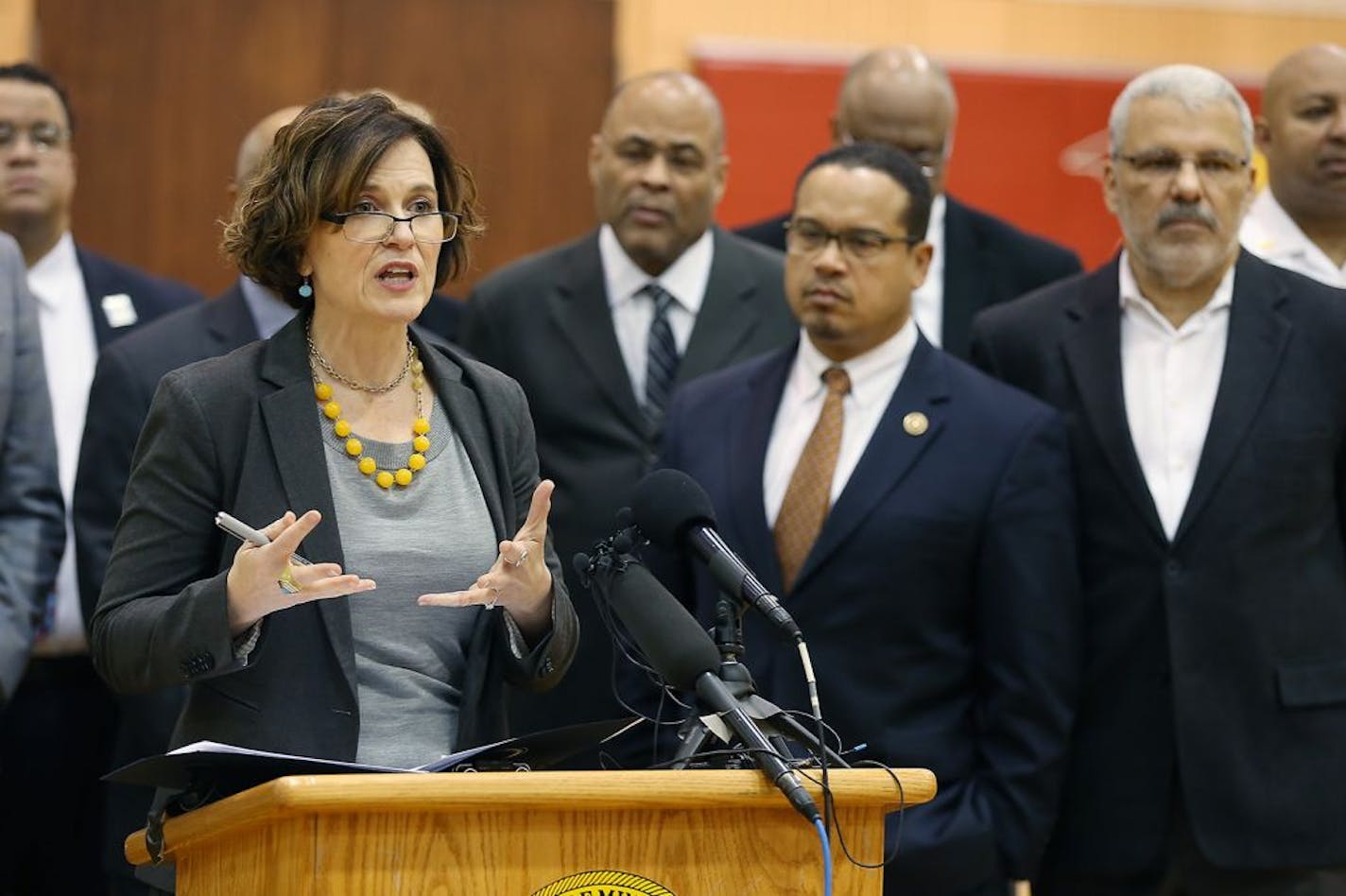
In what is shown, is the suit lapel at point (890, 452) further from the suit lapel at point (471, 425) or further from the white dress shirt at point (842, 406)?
the suit lapel at point (471, 425)

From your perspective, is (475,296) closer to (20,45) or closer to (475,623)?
(475,623)

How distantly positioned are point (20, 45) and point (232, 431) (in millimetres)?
3979

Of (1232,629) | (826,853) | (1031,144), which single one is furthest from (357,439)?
(1031,144)

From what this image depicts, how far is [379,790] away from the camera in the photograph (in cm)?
209

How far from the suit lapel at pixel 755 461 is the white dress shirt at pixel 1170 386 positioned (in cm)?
63

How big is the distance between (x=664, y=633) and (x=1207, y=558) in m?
1.47

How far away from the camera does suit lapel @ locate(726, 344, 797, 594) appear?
3477mm

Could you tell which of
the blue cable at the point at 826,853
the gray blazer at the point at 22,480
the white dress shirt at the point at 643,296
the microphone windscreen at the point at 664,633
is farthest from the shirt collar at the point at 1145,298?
the gray blazer at the point at 22,480

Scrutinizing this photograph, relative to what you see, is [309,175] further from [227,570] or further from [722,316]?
[722,316]

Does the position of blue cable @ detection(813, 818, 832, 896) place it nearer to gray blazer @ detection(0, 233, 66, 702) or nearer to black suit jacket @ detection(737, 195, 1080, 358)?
gray blazer @ detection(0, 233, 66, 702)

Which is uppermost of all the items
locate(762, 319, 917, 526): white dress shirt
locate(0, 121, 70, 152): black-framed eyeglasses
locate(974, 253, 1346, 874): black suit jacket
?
locate(0, 121, 70, 152): black-framed eyeglasses

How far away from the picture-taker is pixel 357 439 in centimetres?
267

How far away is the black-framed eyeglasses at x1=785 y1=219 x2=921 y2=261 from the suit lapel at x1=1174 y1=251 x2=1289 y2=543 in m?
0.62

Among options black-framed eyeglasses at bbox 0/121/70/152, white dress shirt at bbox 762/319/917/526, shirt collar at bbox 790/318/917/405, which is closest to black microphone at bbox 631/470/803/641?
white dress shirt at bbox 762/319/917/526
